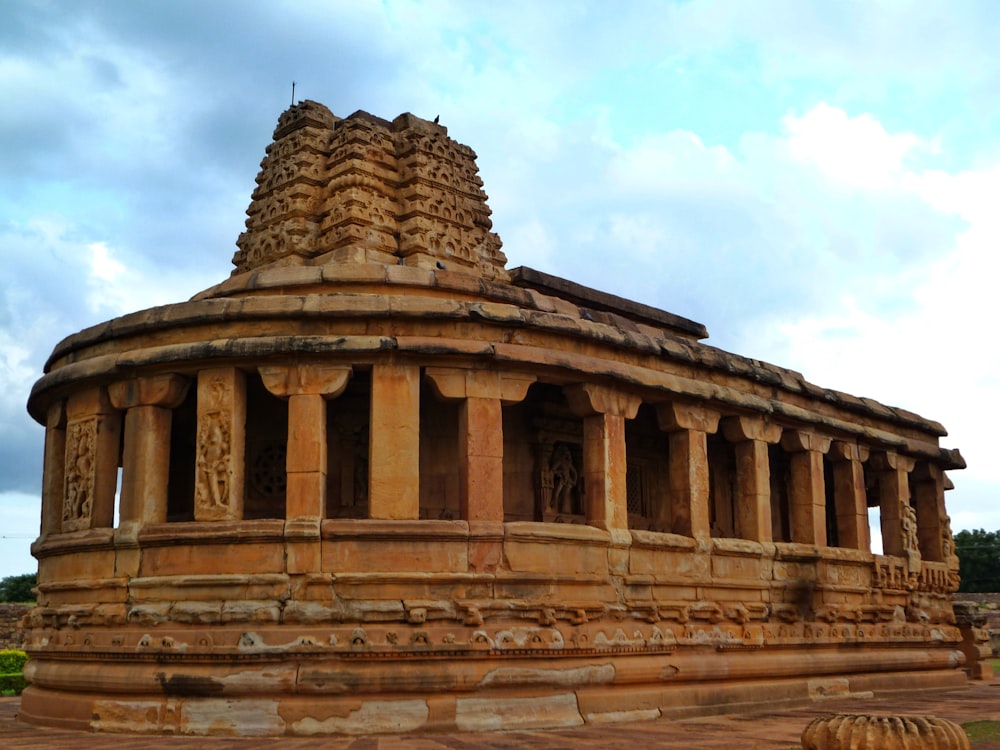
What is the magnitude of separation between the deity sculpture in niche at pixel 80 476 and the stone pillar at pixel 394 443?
3.34m

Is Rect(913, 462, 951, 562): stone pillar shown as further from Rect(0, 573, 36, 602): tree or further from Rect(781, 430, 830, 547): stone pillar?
Rect(0, 573, 36, 602): tree

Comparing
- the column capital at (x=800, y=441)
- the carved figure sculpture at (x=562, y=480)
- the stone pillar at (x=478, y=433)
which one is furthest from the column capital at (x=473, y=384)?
the column capital at (x=800, y=441)

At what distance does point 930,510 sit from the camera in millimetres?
18812

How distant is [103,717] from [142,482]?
237cm

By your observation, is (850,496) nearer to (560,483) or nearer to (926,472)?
(926,472)

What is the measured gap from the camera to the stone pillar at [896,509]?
1702cm

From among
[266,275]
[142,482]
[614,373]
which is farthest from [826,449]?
[142,482]

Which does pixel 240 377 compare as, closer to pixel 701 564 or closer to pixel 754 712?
pixel 701 564

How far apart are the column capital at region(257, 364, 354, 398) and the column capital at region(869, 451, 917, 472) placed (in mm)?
9825

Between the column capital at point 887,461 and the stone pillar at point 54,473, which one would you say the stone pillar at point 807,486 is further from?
the stone pillar at point 54,473

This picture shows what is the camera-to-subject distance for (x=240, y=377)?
1116 centimetres

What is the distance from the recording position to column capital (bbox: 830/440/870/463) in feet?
52.4

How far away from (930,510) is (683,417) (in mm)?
8088

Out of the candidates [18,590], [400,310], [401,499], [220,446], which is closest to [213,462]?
[220,446]
